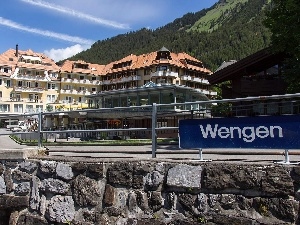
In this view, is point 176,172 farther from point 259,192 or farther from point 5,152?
point 5,152

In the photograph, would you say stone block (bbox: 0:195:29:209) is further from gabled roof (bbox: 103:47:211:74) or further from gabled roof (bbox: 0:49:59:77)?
gabled roof (bbox: 0:49:59:77)

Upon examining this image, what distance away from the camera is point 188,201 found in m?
5.11

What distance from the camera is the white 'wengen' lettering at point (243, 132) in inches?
194

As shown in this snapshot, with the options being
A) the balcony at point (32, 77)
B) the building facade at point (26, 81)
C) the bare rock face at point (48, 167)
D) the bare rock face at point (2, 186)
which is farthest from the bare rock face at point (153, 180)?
the balcony at point (32, 77)

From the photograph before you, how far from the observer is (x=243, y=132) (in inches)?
201

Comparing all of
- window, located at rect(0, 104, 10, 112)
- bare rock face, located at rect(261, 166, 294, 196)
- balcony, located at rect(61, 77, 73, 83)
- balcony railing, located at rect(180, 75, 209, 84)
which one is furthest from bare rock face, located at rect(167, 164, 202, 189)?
balcony, located at rect(61, 77, 73, 83)

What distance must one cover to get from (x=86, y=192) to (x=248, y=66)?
2230 centimetres

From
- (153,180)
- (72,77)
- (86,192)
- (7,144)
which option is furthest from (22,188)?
(72,77)

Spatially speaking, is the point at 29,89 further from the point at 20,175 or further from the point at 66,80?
the point at 20,175

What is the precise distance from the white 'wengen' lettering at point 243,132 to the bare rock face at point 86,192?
186cm

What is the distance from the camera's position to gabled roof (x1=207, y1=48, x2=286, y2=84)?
1003 inches

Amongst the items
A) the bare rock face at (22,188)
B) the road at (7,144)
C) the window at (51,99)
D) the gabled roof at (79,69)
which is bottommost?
the bare rock face at (22,188)

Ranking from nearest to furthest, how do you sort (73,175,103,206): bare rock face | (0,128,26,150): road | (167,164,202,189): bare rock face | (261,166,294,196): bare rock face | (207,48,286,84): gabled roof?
1. (261,166,294,196): bare rock face
2. (167,164,202,189): bare rock face
3. (73,175,103,206): bare rock face
4. (0,128,26,150): road
5. (207,48,286,84): gabled roof

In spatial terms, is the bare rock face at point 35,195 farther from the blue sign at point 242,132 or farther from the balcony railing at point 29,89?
the balcony railing at point 29,89
